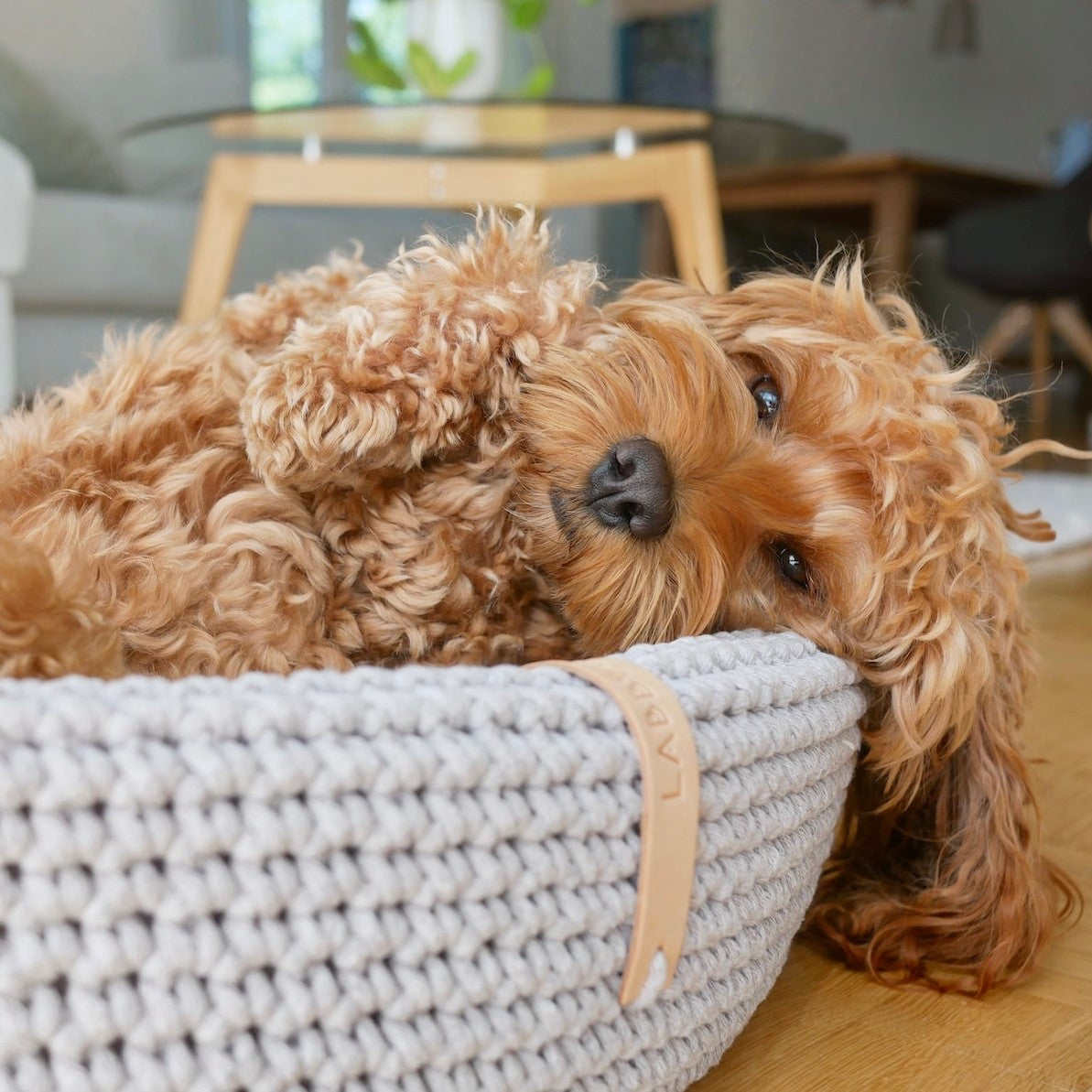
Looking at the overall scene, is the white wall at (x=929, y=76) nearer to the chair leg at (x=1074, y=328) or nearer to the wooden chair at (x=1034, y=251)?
the wooden chair at (x=1034, y=251)

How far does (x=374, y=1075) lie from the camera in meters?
0.88

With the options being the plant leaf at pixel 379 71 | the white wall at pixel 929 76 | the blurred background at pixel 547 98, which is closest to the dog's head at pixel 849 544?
the blurred background at pixel 547 98

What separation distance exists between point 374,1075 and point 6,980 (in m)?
0.25

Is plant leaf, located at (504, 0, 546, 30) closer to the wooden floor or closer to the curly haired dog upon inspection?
the curly haired dog

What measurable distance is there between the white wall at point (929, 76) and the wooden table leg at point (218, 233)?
491cm

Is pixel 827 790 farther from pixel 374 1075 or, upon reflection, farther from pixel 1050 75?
pixel 1050 75

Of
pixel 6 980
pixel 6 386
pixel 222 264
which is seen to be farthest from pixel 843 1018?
pixel 222 264

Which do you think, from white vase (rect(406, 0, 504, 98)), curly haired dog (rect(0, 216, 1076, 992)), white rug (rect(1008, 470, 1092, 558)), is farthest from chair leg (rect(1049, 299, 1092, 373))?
curly haired dog (rect(0, 216, 1076, 992))

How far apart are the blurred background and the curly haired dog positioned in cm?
37

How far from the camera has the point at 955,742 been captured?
1366 mm

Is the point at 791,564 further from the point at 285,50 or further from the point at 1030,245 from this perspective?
the point at 1030,245

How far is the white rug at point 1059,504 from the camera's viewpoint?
3896mm

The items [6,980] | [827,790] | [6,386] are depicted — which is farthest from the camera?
[6,386]

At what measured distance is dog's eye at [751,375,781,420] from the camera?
1.45 meters
